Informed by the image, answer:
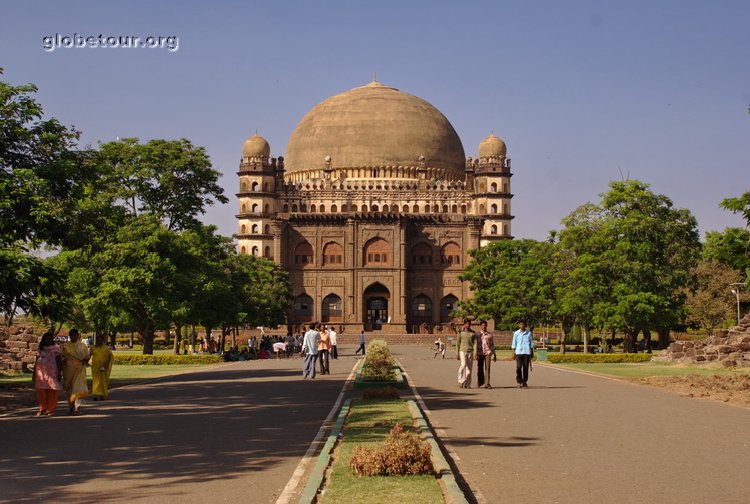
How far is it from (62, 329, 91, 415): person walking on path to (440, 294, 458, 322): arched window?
76.0 m

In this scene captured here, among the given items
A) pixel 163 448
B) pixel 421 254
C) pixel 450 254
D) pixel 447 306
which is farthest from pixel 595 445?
pixel 421 254

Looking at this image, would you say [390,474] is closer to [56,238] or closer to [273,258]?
[56,238]

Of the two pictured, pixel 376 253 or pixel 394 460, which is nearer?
pixel 394 460

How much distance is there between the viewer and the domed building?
93812mm

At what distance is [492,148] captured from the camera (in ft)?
330

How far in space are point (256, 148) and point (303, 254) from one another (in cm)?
1406

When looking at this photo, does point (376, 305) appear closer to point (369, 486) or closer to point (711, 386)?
point (711, 386)

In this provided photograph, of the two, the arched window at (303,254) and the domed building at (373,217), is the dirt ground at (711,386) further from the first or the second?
the arched window at (303,254)

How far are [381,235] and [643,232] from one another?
4506 centimetres

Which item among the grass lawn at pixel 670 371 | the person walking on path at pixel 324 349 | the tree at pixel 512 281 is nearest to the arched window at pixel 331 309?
the tree at pixel 512 281

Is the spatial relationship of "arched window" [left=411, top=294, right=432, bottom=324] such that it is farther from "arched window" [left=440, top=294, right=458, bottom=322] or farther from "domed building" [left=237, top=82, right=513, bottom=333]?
"arched window" [left=440, top=294, right=458, bottom=322]

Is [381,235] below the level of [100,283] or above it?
above

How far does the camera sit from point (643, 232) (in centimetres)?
5159

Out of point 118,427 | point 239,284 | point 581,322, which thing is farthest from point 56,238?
point 581,322
